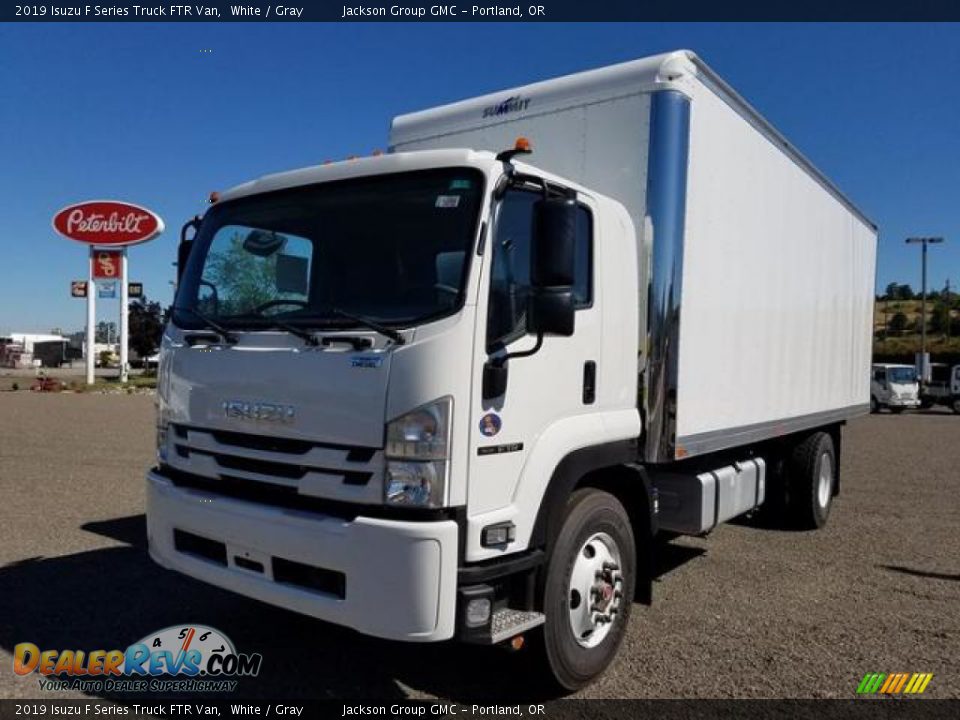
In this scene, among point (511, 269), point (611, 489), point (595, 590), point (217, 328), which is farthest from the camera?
point (611, 489)

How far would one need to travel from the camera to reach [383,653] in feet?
13.8

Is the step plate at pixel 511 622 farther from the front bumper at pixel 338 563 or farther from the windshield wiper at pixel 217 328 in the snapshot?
the windshield wiper at pixel 217 328

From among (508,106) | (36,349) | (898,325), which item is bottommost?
(36,349)

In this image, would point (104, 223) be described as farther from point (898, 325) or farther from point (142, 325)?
point (898, 325)

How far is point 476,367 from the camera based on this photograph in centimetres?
312

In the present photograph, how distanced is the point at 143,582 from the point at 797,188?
6.00 metres

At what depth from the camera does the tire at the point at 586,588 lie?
138 inches

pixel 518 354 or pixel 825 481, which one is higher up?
pixel 518 354

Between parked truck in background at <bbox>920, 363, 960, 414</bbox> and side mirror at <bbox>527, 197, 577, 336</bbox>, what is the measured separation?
33428mm

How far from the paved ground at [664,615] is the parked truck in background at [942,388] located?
26.6 m

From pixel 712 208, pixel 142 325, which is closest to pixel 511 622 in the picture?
pixel 712 208

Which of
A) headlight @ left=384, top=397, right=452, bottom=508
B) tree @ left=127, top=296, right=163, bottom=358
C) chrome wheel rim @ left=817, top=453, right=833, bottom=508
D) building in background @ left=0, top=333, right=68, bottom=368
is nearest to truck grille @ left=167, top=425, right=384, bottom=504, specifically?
headlight @ left=384, top=397, right=452, bottom=508

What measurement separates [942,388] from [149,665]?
3712 centimetres

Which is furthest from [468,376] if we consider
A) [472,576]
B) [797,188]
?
[797,188]
